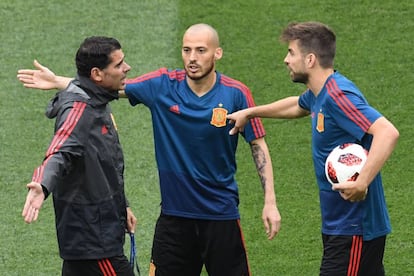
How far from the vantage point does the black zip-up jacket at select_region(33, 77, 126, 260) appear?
661 centimetres

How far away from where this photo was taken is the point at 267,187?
7.40 m

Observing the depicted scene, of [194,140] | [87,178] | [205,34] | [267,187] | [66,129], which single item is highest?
[205,34]

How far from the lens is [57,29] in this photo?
39.0ft

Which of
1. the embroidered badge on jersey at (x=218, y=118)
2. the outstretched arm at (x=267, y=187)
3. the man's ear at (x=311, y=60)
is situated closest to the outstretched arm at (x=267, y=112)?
the embroidered badge on jersey at (x=218, y=118)

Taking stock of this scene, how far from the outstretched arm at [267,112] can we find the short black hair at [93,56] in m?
0.86

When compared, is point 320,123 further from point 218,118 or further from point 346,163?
point 218,118

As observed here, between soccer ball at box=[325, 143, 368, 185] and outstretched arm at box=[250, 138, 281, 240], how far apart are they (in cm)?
69

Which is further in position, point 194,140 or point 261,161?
point 261,161

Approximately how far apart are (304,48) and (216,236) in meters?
1.30

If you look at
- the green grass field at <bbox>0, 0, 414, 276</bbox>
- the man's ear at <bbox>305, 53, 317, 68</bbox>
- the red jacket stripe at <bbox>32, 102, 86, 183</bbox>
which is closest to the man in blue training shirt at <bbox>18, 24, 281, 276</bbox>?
the man's ear at <bbox>305, 53, 317, 68</bbox>

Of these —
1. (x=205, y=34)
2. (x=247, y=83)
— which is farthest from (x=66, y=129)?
(x=247, y=83)

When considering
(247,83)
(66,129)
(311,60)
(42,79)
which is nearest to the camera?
(66,129)

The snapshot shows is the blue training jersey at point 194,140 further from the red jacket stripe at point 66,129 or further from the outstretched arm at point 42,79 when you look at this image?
the red jacket stripe at point 66,129

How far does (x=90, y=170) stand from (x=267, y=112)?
1.27m
